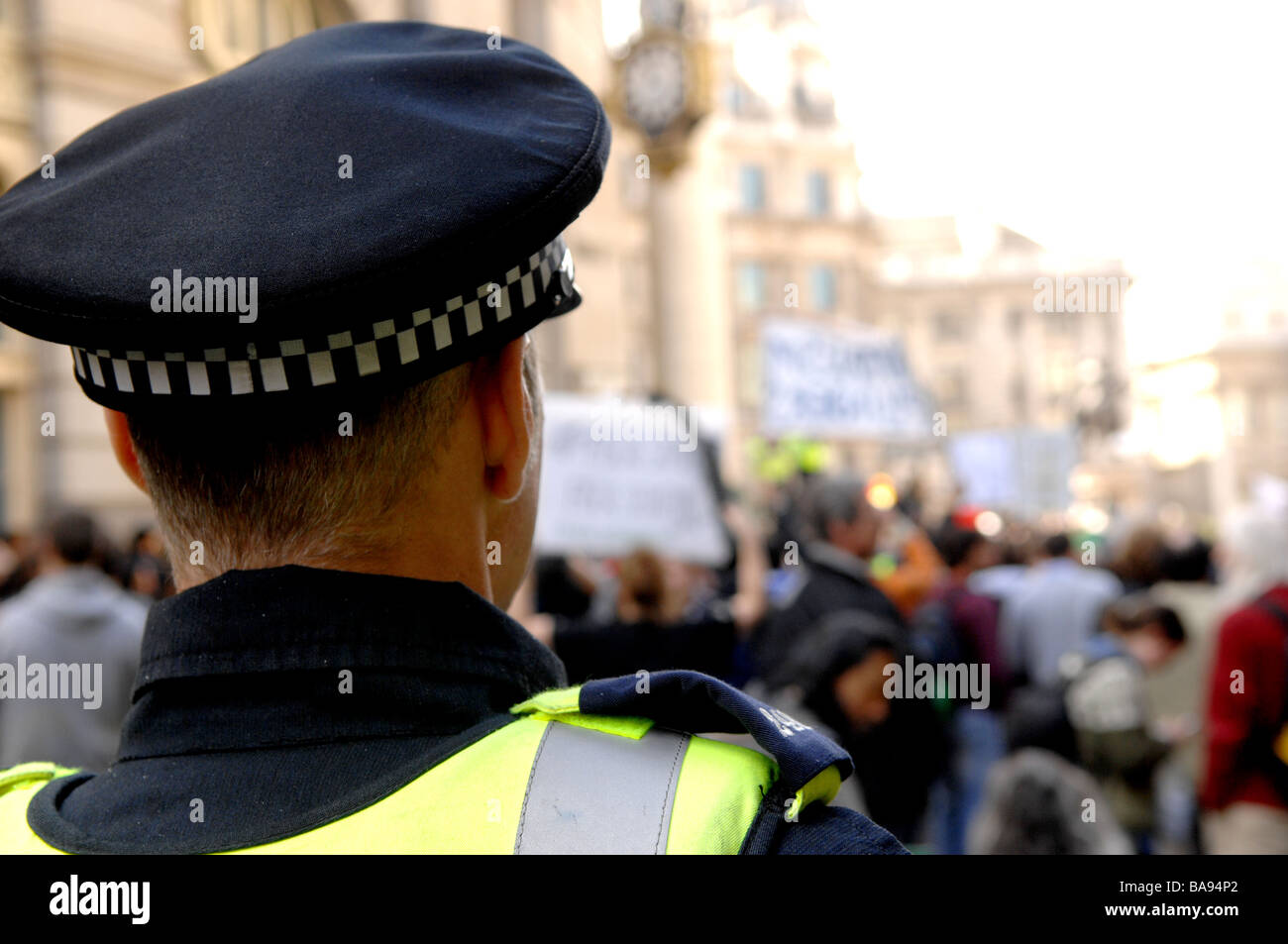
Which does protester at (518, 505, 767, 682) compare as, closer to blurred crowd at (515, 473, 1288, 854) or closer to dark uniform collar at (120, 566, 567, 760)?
blurred crowd at (515, 473, 1288, 854)

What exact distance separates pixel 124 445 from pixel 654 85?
12894mm

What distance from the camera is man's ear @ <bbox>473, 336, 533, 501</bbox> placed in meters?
1.15

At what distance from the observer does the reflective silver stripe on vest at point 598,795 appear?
96 centimetres

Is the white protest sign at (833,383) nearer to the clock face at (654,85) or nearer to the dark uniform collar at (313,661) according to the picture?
the clock face at (654,85)

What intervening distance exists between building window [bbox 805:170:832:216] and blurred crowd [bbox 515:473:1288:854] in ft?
169

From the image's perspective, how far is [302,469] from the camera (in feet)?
3.62

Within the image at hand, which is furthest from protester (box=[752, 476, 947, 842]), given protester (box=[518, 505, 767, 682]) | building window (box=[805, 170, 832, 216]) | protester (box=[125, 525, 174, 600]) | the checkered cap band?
building window (box=[805, 170, 832, 216])

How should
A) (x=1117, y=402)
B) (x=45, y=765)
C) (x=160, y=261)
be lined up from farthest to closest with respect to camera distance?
(x=1117, y=402)
(x=45, y=765)
(x=160, y=261)

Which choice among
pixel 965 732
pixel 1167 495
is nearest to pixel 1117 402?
pixel 1167 495

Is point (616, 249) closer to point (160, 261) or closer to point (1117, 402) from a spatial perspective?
point (160, 261)

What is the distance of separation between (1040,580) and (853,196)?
174 feet

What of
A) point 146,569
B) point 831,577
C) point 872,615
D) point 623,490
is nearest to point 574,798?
point 872,615

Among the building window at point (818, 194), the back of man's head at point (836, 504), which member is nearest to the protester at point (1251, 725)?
the back of man's head at point (836, 504)
